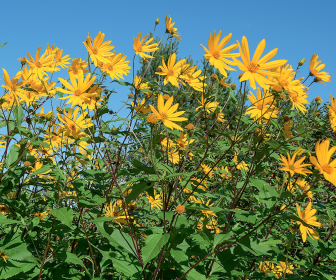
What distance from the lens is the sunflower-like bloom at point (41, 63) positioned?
224cm

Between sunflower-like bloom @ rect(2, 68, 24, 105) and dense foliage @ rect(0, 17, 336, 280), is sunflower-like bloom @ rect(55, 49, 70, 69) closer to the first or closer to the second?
dense foliage @ rect(0, 17, 336, 280)

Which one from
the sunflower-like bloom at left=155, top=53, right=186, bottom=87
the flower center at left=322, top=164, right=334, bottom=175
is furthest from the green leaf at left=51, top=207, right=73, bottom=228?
the flower center at left=322, top=164, right=334, bottom=175

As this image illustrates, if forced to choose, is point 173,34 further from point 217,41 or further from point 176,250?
point 176,250

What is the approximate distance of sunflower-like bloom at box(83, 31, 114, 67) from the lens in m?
1.73

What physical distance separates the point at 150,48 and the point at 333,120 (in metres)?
1.35

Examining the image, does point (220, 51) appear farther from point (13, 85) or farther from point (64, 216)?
point (13, 85)

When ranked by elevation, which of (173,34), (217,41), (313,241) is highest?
(173,34)

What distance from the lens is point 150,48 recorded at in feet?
6.93

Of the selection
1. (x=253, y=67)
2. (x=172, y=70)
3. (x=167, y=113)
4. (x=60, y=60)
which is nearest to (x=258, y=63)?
(x=253, y=67)

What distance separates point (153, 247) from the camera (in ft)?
4.06

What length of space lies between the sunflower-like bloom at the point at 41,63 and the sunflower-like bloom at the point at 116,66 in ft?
1.86

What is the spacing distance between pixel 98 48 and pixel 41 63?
0.78 meters

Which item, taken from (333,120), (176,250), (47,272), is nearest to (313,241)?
(333,120)

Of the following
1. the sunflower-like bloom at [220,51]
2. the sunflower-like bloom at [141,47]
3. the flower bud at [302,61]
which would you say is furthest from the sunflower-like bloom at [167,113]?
the flower bud at [302,61]
